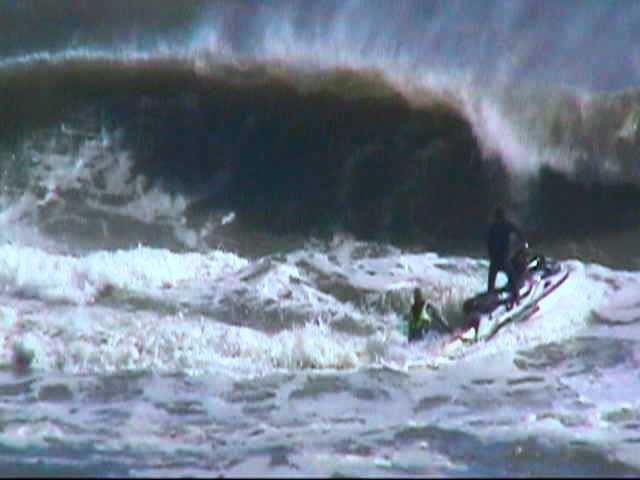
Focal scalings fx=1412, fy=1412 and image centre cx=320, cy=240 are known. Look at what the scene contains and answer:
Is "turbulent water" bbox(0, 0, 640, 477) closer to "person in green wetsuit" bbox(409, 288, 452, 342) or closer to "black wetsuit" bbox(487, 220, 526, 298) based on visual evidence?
"person in green wetsuit" bbox(409, 288, 452, 342)

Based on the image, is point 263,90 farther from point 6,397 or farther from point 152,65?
point 6,397

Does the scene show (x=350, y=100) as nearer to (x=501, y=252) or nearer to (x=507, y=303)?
(x=501, y=252)

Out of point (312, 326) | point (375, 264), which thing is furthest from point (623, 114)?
point (312, 326)

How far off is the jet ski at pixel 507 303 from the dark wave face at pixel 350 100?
62.8 inches

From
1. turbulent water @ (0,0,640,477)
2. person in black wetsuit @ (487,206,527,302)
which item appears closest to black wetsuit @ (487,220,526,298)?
person in black wetsuit @ (487,206,527,302)

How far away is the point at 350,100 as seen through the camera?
1455 cm

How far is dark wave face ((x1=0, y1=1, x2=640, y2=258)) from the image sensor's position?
46.5 feet

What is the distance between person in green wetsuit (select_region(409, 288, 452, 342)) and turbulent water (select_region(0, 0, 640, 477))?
172 millimetres

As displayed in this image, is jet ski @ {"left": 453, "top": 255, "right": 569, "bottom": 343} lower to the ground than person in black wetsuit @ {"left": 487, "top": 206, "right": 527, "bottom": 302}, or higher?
lower

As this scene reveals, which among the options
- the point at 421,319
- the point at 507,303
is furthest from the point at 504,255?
the point at 421,319

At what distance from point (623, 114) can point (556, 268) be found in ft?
8.53

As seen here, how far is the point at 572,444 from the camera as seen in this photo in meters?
8.48

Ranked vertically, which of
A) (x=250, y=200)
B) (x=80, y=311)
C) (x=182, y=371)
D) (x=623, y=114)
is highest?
(x=623, y=114)

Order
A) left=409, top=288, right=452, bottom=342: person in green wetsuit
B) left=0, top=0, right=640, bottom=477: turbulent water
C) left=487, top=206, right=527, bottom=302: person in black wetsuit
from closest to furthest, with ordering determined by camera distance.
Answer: left=0, top=0, right=640, bottom=477: turbulent water < left=409, top=288, right=452, bottom=342: person in green wetsuit < left=487, top=206, right=527, bottom=302: person in black wetsuit
